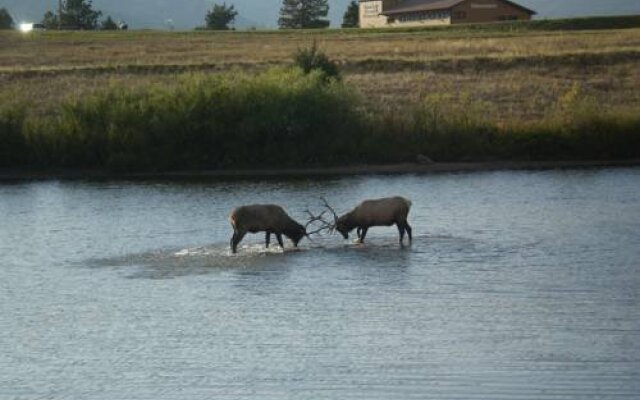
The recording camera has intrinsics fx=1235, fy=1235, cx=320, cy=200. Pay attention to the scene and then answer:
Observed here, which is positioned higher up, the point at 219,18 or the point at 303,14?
the point at 303,14

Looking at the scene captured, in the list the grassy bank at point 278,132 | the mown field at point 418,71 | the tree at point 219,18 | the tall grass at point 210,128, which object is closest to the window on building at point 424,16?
the mown field at point 418,71

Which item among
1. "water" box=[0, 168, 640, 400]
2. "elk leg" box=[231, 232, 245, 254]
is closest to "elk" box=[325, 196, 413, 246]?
"water" box=[0, 168, 640, 400]

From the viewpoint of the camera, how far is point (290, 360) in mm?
21531

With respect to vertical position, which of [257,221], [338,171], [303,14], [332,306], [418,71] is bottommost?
[338,171]

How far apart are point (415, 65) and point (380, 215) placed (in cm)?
4322

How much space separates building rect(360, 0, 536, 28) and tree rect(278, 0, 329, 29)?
22.4 m

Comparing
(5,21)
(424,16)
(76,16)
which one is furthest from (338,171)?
(76,16)

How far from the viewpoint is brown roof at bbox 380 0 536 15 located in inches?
4806

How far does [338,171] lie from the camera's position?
5344cm

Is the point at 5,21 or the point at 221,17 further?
the point at 221,17

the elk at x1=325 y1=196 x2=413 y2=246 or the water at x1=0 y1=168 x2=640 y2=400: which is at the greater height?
the elk at x1=325 y1=196 x2=413 y2=246

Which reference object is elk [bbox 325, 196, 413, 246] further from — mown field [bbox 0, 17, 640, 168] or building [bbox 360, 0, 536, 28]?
building [bbox 360, 0, 536, 28]

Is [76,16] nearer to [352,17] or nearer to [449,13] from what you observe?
[352,17]

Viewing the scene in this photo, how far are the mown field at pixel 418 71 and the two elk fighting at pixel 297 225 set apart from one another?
2237cm
